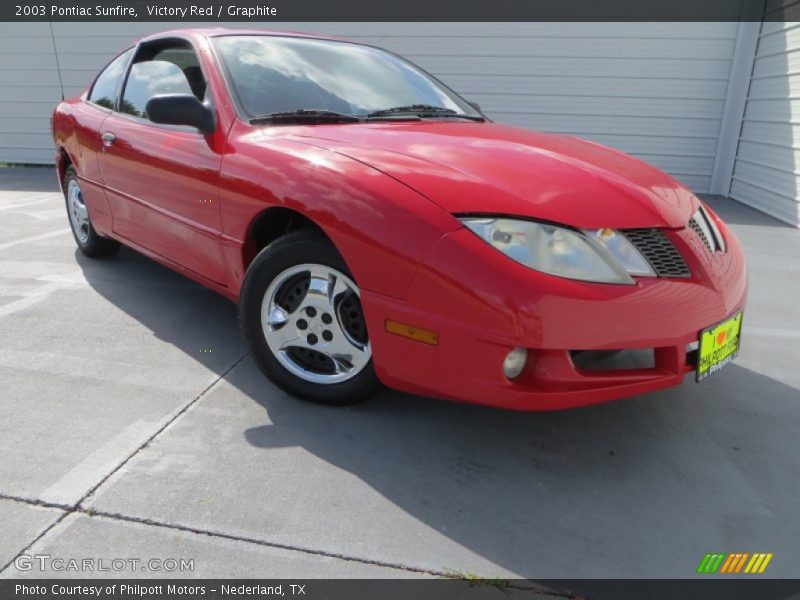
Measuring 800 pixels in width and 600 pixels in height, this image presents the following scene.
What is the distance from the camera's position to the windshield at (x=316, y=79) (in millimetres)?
2764

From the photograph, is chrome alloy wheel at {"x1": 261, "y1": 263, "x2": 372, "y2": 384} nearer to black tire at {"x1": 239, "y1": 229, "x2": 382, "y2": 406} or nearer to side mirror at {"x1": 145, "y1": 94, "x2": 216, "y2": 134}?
black tire at {"x1": 239, "y1": 229, "x2": 382, "y2": 406}

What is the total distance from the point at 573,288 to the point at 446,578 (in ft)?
2.98

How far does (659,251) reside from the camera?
2.04 metres

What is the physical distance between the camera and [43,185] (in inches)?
332

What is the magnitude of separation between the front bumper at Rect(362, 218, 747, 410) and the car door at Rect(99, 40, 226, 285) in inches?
42.6

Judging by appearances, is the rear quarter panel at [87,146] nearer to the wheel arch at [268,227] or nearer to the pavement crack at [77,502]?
the wheel arch at [268,227]

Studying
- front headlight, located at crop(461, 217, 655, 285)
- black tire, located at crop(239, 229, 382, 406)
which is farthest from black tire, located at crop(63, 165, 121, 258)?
front headlight, located at crop(461, 217, 655, 285)

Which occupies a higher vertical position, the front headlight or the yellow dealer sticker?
the front headlight

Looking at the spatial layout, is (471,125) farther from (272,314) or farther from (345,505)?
(345,505)

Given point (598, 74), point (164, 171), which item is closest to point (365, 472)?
point (164, 171)

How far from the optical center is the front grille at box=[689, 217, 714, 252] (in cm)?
222
